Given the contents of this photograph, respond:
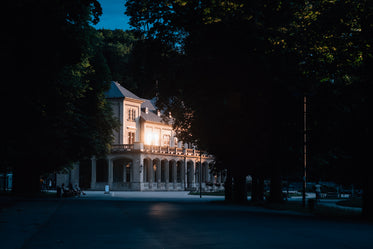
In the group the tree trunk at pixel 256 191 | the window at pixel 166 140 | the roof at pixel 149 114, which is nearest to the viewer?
the tree trunk at pixel 256 191

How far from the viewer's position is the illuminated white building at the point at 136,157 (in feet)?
273

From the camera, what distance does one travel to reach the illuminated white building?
8331cm

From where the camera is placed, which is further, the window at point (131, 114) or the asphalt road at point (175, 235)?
the window at point (131, 114)

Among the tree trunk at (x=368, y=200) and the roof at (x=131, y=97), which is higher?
the roof at (x=131, y=97)

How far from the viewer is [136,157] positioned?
274 ft

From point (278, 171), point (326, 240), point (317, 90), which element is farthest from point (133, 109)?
point (326, 240)

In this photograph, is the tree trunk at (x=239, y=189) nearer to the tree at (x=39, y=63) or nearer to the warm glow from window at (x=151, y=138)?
the tree at (x=39, y=63)

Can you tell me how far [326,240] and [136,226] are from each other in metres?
6.18

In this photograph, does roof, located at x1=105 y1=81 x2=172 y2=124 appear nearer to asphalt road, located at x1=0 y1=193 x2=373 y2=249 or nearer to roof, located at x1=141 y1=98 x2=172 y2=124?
roof, located at x1=141 y1=98 x2=172 y2=124

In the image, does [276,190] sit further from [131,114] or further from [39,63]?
[131,114]

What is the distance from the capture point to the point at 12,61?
19.8 metres

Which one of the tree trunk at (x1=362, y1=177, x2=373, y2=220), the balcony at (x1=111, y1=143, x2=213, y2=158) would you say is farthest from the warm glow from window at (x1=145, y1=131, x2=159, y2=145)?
the tree trunk at (x1=362, y1=177, x2=373, y2=220)

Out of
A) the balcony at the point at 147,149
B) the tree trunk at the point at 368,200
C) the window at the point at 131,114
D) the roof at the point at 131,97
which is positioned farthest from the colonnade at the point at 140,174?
the tree trunk at the point at 368,200

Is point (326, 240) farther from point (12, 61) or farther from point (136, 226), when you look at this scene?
point (12, 61)
